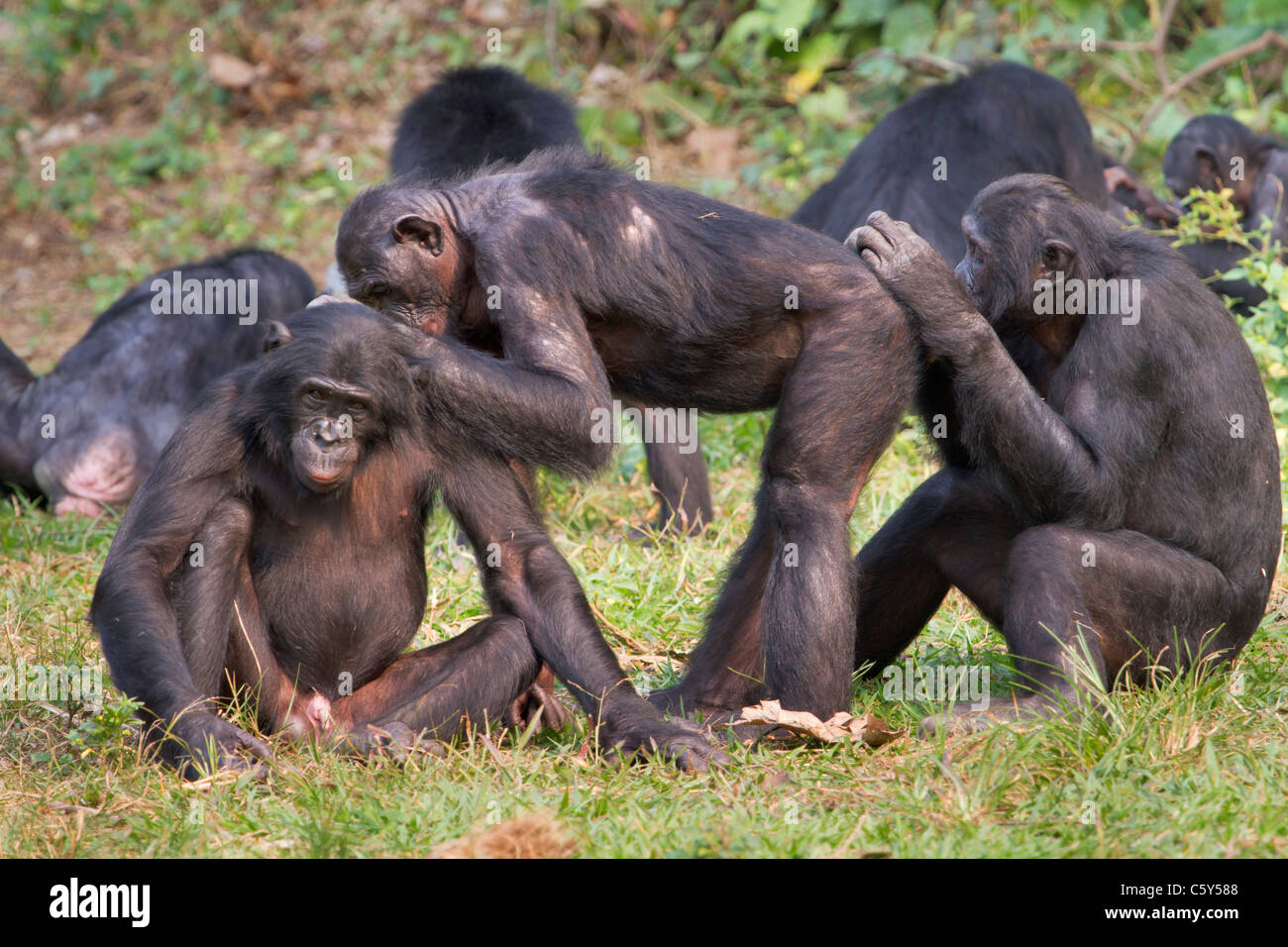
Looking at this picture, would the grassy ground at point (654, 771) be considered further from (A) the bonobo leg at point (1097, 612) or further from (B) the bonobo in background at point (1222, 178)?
(B) the bonobo in background at point (1222, 178)

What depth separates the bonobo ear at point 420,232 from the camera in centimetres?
498

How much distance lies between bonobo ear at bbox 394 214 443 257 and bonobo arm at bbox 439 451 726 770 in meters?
0.76

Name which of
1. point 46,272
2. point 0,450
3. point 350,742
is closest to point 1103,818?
point 350,742

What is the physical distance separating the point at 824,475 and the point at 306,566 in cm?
Result: 170

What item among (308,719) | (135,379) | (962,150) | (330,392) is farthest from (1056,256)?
(135,379)

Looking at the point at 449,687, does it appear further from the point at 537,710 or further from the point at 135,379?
the point at 135,379

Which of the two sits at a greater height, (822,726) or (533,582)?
(533,582)

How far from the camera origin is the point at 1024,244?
16.3ft

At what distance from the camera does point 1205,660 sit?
475 cm

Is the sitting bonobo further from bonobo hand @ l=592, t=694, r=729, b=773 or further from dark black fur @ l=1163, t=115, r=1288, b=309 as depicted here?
dark black fur @ l=1163, t=115, r=1288, b=309

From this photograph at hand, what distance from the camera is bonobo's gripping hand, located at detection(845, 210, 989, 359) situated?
187 inches

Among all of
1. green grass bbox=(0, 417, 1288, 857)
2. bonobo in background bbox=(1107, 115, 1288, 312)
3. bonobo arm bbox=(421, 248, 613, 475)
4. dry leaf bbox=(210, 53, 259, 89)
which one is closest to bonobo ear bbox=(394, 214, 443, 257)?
bonobo arm bbox=(421, 248, 613, 475)
